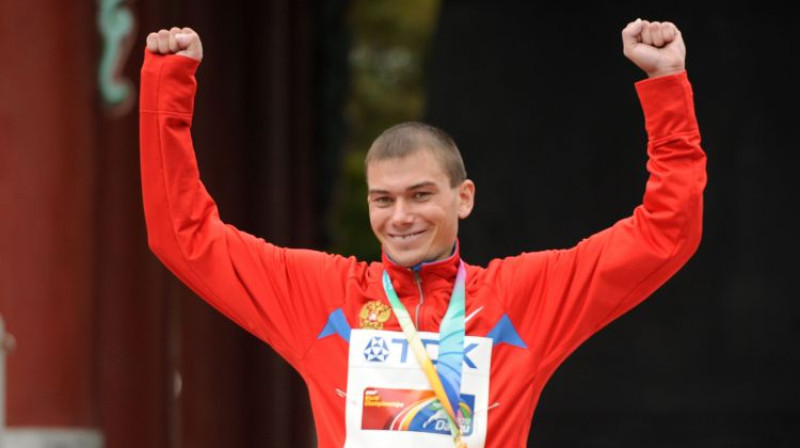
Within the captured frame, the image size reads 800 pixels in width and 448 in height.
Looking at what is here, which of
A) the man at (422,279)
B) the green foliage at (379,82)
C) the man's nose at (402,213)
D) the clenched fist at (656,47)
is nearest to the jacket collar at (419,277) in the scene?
the man at (422,279)

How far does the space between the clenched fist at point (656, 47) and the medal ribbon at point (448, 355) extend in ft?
2.11

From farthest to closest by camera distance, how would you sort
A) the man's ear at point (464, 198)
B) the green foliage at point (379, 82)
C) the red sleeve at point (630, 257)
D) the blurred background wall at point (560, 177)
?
the green foliage at point (379, 82) → the blurred background wall at point (560, 177) → the man's ear at point (464, 198) → the red sleeve at point (630, 257)

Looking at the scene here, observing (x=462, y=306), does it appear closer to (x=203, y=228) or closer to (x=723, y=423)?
(x=203, y=228)

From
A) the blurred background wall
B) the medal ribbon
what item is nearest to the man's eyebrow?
the medal ribbon

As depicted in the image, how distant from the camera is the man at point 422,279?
9.27 feet

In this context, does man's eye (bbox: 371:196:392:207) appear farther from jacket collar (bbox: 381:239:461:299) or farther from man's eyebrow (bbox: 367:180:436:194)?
jacket collar (bbox: 381:239:461:299)

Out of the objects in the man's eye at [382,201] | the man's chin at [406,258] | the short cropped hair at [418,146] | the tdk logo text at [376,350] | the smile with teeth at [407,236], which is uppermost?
the short cropped hair at [418,146]

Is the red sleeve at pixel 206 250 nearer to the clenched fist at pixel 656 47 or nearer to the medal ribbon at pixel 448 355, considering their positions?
the medal ribbon at pixel 448 355

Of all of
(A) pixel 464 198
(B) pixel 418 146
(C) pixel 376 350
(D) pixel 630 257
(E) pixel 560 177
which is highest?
(B) pixel 418 146

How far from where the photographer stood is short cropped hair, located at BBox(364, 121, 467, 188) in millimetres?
2977

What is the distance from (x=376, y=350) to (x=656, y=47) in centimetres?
89

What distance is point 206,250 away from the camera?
2.98 meters

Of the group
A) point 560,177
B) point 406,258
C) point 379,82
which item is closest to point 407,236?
point 406,258

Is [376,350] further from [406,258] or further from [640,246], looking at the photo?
[640,246]
